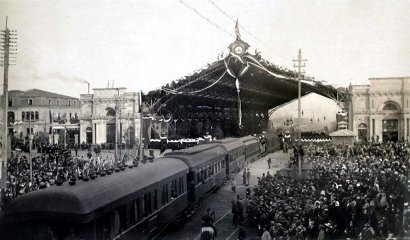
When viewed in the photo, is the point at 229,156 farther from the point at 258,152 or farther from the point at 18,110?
the point at 18,110

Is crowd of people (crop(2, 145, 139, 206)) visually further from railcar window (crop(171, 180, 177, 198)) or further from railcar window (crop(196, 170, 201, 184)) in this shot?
railcar window (crop(196, 170, 201, 184))

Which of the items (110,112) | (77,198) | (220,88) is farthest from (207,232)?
(110,112)

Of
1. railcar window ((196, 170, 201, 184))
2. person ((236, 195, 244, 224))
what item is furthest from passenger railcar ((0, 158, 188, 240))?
railcar window ((196, 170, 201, 184))

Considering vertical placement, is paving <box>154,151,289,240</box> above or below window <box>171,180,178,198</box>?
below

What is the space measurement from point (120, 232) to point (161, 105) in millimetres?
22041

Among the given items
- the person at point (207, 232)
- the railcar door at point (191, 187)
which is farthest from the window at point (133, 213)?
the railcar door at point (191, 187)

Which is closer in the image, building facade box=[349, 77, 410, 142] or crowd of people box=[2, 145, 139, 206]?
crowd of people box=[2, 145, 139, 206]

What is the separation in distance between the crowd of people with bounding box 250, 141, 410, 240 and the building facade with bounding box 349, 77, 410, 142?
4533 mm

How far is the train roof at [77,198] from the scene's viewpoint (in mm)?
6766

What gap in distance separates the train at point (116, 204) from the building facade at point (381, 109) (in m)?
8.59

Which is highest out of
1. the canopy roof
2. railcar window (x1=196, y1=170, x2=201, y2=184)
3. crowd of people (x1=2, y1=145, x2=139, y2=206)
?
the canopy roof

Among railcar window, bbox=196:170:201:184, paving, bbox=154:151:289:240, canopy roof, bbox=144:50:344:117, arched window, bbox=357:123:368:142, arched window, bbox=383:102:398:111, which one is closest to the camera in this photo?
paving, bbox=154:151:289:240

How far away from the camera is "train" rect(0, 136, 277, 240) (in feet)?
22.1

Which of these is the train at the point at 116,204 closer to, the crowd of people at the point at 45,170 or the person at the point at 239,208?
the crowd of people at the point at 45,170
